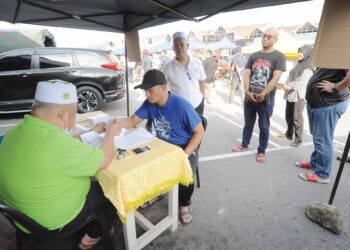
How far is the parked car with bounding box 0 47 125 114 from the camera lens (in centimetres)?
522

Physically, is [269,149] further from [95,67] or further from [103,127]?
[95,67]

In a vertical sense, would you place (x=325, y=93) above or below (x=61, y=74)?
above

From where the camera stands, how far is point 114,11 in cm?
322

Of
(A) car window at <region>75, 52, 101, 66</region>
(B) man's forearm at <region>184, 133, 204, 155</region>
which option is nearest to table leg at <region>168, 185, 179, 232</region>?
(B) man's forearm at <region>184, 133, 204, 155</region>

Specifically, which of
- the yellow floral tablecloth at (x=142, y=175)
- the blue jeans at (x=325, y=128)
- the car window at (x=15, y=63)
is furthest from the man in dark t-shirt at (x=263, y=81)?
the car window at (x=15, y=63)

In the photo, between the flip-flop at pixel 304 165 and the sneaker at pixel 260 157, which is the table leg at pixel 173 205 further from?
the flip-flop at pixel 304 165

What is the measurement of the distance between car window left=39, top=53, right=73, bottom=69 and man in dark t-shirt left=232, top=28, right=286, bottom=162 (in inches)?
180

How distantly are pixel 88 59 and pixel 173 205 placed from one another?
204 inches

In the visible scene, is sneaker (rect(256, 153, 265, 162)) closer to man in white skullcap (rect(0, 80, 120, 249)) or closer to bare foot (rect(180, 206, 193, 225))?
bare foot (rect(180, 206, 193, 225))

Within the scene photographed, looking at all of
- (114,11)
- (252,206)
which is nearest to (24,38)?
(114,11)

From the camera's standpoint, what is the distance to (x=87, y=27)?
4.00 m

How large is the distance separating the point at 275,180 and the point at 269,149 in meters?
1.08

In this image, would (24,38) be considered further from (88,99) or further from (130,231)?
(130,231)

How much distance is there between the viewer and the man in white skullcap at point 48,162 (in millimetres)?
1143
